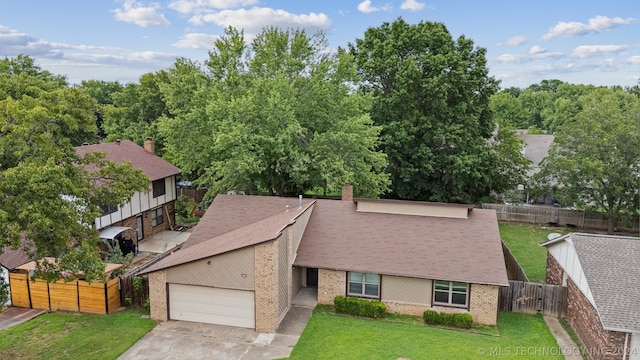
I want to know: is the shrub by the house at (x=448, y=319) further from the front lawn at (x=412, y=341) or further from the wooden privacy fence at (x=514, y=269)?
the wooden privacy fence at (x=514, y=269)

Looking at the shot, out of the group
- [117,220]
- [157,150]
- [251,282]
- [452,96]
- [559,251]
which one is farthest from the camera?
[157,150]

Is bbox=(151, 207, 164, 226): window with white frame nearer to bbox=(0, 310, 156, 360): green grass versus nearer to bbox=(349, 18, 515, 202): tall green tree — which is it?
bbox=(0, 310, 156, 360): green grass

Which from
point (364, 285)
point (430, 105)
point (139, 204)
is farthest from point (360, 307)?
point (430, 105)

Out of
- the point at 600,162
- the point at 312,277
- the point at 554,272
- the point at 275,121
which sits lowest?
the point at 312,277

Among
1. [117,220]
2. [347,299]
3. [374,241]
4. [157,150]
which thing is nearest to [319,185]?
[374,241]

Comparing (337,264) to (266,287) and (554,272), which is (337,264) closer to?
(266,287)

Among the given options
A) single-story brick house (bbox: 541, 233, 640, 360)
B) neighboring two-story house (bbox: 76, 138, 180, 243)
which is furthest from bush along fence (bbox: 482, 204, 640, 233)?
neighboring two-story house (bbox: 76, 138, 180, 243)

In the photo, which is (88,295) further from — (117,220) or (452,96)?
(452,96)

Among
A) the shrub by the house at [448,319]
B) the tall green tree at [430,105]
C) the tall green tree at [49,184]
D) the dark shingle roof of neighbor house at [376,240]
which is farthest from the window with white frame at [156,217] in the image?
the shrub by the house at [448,319]
